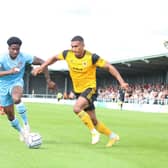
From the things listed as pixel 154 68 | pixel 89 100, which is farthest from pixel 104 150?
pixel 154 68

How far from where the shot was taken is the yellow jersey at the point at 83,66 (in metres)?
11.3

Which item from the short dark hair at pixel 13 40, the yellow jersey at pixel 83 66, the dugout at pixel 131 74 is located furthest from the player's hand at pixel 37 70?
the dugout at pixel 131 74

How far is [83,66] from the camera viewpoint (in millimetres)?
11273

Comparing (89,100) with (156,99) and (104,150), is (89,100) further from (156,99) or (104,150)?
(156,99)

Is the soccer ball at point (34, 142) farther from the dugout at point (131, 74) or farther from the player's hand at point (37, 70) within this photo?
the dugout at point (131, 74)

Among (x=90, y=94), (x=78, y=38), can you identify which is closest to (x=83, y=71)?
(x=90, y=94)

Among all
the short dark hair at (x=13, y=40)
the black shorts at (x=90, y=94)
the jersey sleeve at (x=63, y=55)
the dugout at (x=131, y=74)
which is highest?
the dugout at (x=131, y=74)

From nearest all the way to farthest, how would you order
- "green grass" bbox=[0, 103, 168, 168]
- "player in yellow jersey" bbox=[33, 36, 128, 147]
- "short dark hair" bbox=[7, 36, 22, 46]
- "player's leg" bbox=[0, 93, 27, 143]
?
"green grass" bbox=[0, 103, 168, 168] → "short dark hair" bbox=[7, 36, 22, 46] → "player in yellow jersey" bbox=[33, 36, 128, 147] → "player's leg" bbox=[0, 93, 27, 143]

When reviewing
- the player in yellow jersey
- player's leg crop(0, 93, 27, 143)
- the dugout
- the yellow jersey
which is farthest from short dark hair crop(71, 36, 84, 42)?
the dugout

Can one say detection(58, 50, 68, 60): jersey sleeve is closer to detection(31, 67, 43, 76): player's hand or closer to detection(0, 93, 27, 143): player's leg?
detection(31, 67, 43, 76): player's hand

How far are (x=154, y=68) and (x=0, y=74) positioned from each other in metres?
46.2

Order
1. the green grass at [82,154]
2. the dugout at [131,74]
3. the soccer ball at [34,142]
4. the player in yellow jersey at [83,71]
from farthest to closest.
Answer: the dugout at [131,74] < the player in yellow jersey at [83,71] < the soccer ball at [34,142] < the green grass at [82,154]

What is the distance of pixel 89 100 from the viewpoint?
11.5 meters

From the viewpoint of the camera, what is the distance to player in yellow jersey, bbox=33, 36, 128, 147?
11207 millimetres
